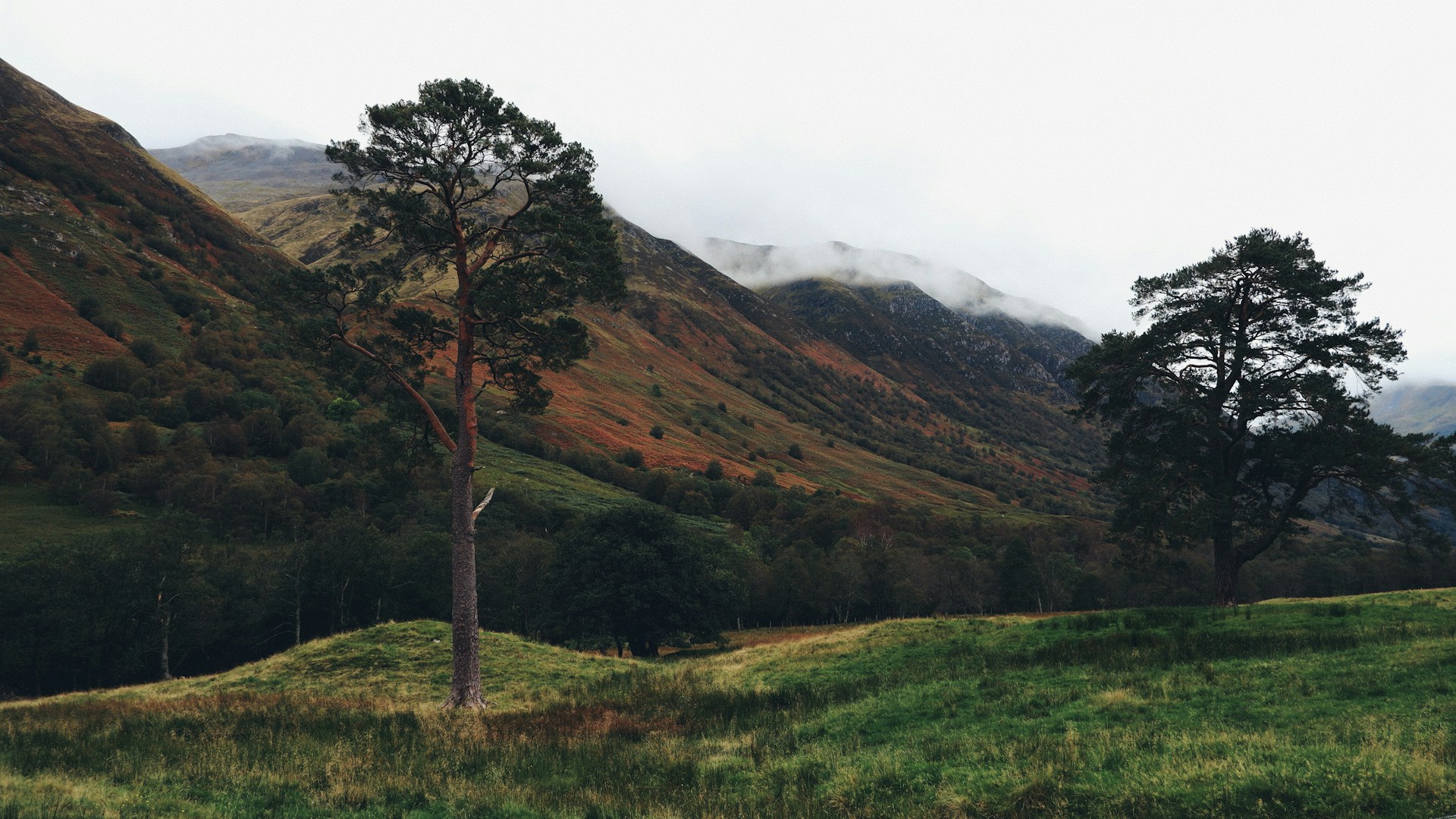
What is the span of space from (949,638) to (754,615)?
298 ft

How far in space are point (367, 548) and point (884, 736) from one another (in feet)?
265

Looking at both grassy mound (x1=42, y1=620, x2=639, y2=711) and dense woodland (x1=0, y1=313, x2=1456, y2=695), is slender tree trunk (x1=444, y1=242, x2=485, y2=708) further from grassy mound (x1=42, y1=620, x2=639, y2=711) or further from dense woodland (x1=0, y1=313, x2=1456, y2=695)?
dense woodland (x1=0, y1=313, x2=1456, y2=695)

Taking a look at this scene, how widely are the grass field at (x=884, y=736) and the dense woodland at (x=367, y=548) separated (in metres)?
9.25

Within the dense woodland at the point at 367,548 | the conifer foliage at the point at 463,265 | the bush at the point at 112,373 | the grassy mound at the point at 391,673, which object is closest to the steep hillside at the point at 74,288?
the bush at the point at 112,373

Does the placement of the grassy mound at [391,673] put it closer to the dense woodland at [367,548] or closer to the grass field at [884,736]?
the grass field at [884,736]

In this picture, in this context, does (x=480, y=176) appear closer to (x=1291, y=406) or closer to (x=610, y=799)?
(x=610, y=799)

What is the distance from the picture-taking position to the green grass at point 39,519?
89875 millimetres

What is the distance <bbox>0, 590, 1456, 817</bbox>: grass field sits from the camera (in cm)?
940

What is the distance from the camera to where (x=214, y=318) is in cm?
18875

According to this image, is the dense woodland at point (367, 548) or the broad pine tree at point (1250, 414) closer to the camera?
the broad pine tree at point (1250, 414)

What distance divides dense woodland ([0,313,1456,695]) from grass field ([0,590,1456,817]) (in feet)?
30.4

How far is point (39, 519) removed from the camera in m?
96.5

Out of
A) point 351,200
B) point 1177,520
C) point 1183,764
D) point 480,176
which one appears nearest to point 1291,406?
point 1177,520

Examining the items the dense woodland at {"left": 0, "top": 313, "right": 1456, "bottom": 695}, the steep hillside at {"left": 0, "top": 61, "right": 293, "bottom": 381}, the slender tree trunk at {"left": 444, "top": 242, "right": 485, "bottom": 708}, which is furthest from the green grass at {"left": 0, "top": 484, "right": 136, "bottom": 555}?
the slender tree trunk at {"left": 444, "top": 242, "right": 485, "bottom": 708}
